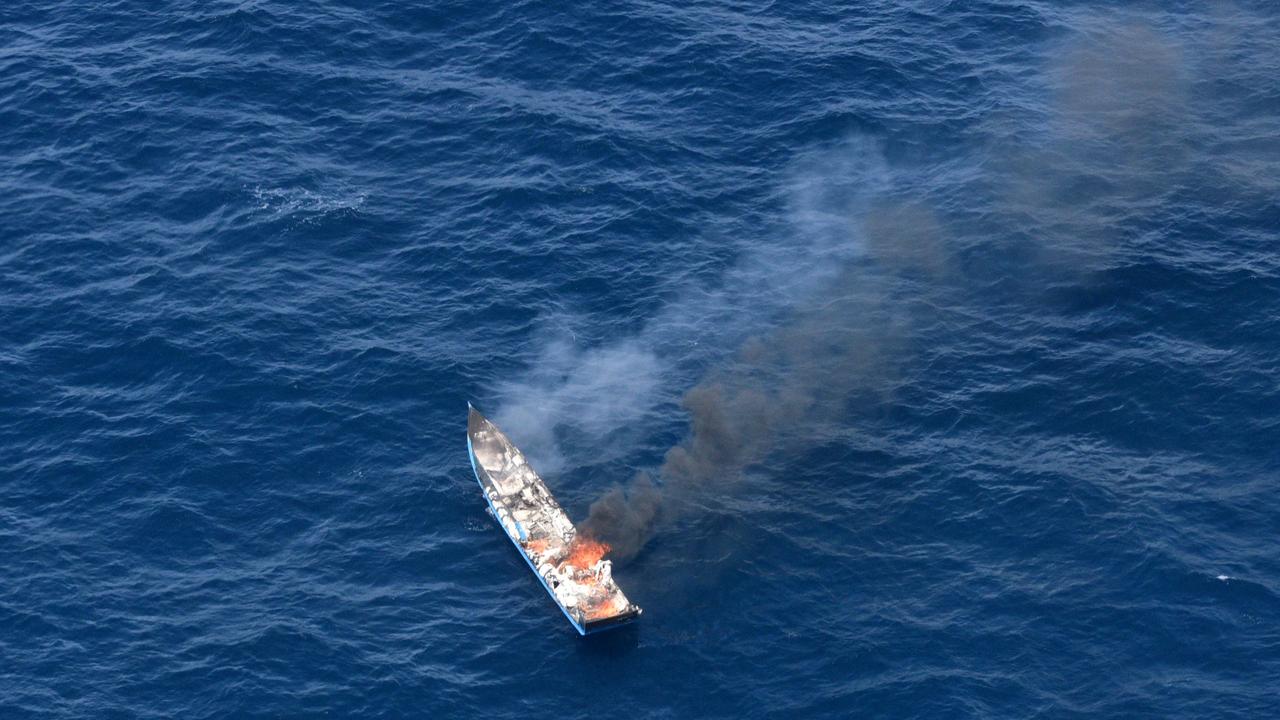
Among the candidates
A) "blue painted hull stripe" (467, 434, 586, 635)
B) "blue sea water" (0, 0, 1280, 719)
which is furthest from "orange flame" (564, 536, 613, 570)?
"blue painted hull stripe" (467, 434, 586, 635)

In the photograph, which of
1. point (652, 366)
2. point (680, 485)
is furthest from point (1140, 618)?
point (652, 366)

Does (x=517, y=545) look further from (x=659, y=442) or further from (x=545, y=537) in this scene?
(x=659, y=442)

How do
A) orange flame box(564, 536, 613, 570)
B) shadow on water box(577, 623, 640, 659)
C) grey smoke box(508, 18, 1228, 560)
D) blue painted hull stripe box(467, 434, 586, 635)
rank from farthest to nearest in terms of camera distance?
grey smoke box(508, 18, 1228, 560), orange flame box(564, 536, 613, 570), blue painted hull stripe box(467, 434, 586, 635), shadow on water box(577, 623, 640, 659)

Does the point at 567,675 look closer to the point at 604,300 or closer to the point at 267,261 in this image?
the point at 604,300

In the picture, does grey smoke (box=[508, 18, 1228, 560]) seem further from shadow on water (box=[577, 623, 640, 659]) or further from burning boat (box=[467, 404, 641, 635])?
shadow on water (box=[577, 623, 640, 659])

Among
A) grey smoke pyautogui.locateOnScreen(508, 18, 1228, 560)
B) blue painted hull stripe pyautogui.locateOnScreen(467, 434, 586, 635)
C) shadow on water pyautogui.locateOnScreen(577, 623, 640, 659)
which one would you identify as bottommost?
shadow on water pyautogui.locateOnScreen(577, 623, 640, 659)

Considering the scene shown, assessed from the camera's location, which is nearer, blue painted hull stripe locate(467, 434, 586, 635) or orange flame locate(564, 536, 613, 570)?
blue painted hull stripe locate(467, 434, 586, 635)

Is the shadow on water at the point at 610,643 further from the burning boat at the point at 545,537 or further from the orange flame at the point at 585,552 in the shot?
the orange flame at the point at 585,552

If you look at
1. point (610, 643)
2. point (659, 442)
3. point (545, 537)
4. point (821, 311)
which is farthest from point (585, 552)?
point (821, 311)

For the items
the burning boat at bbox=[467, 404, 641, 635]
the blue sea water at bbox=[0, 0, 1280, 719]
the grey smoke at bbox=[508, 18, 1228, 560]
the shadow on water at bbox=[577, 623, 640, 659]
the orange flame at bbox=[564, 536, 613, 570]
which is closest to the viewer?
the blue sea water at bbox=[0, 0, 1280, 719]
